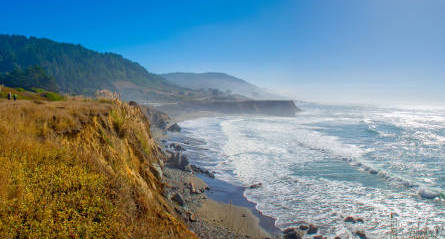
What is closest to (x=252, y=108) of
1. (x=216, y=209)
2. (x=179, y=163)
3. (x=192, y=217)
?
(x=179, y=163)

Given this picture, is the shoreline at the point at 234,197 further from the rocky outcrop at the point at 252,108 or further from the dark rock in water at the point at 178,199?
the rocky outcrop at the point at 252,108

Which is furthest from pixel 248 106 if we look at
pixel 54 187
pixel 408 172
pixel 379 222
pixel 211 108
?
pixel 54 187

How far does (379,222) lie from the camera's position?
33.2 ft

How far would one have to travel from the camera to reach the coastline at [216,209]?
900 cm

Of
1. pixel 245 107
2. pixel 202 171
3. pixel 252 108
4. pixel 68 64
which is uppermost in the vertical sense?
pixel 68 64

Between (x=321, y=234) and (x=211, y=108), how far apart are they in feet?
229

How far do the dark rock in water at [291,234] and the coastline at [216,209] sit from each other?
0.75 feet

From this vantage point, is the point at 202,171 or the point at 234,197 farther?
the point at 202,171

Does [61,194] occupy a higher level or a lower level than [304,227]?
higher

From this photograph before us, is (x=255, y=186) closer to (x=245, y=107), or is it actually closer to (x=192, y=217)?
(x=192, y=217)

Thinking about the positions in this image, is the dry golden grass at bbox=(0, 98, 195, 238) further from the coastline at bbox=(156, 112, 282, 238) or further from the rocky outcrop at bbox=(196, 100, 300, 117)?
the rocky outcrop at bbox=(196, 100, 300, 117)

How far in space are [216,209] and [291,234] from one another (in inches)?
A: 136

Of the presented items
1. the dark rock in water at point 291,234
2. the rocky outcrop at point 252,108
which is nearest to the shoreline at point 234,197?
the dark rock in water at point 291,234

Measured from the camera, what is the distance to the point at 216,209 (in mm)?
10938
